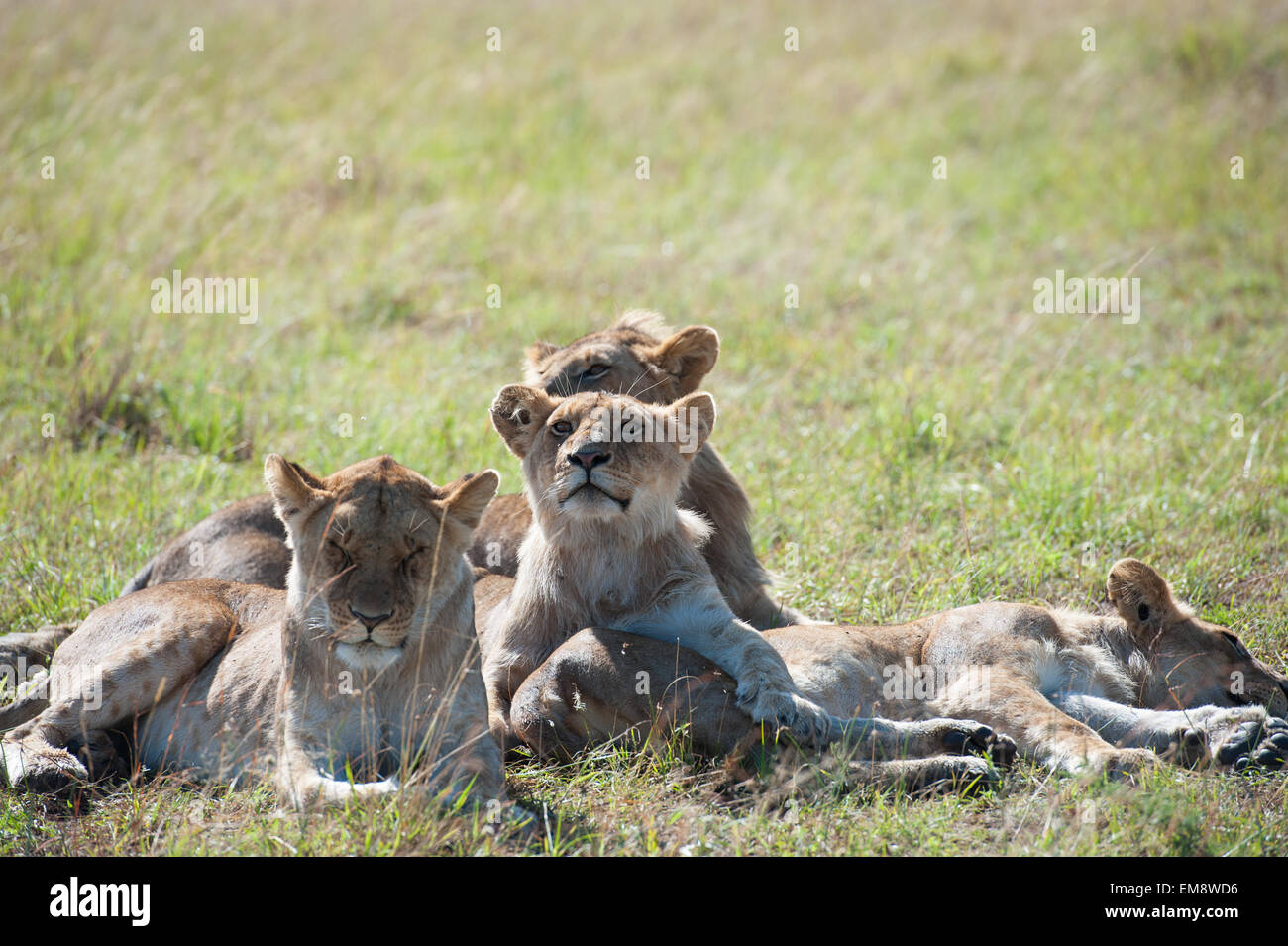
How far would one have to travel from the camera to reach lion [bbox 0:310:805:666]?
612cm

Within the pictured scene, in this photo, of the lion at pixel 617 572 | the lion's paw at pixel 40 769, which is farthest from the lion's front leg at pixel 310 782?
the lion's paw at pixel 40 769

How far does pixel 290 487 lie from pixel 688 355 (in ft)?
8.77

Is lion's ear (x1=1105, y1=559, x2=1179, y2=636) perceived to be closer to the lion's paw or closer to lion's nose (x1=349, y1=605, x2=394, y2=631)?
lion's nose (x1=349, y1=605, x2=394, y2=631)

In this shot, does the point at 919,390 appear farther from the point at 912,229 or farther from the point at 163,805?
the point at 163,805

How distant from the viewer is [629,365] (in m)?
6.38

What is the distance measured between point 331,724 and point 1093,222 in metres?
10.0

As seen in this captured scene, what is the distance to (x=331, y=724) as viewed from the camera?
4.32 m

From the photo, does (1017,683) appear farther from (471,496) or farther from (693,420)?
(471,496)

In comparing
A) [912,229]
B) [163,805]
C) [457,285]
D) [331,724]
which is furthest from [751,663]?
[912,229]

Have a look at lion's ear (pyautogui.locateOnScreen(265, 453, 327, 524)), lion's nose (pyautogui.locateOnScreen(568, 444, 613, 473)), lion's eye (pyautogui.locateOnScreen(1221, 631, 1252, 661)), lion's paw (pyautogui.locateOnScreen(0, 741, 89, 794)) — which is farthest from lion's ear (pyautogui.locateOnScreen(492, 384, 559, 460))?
lion's eye (pyautogui.locateOnScreen(1221, 631, 1252, 661))

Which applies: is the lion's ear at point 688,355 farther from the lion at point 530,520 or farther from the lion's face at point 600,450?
the lion's face at point 600,450

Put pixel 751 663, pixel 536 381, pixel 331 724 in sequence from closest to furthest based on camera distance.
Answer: pixel 331 724 < pixel 751 663 < pixel 536 381

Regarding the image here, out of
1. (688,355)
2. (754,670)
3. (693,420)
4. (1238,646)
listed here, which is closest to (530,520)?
(688,355)
